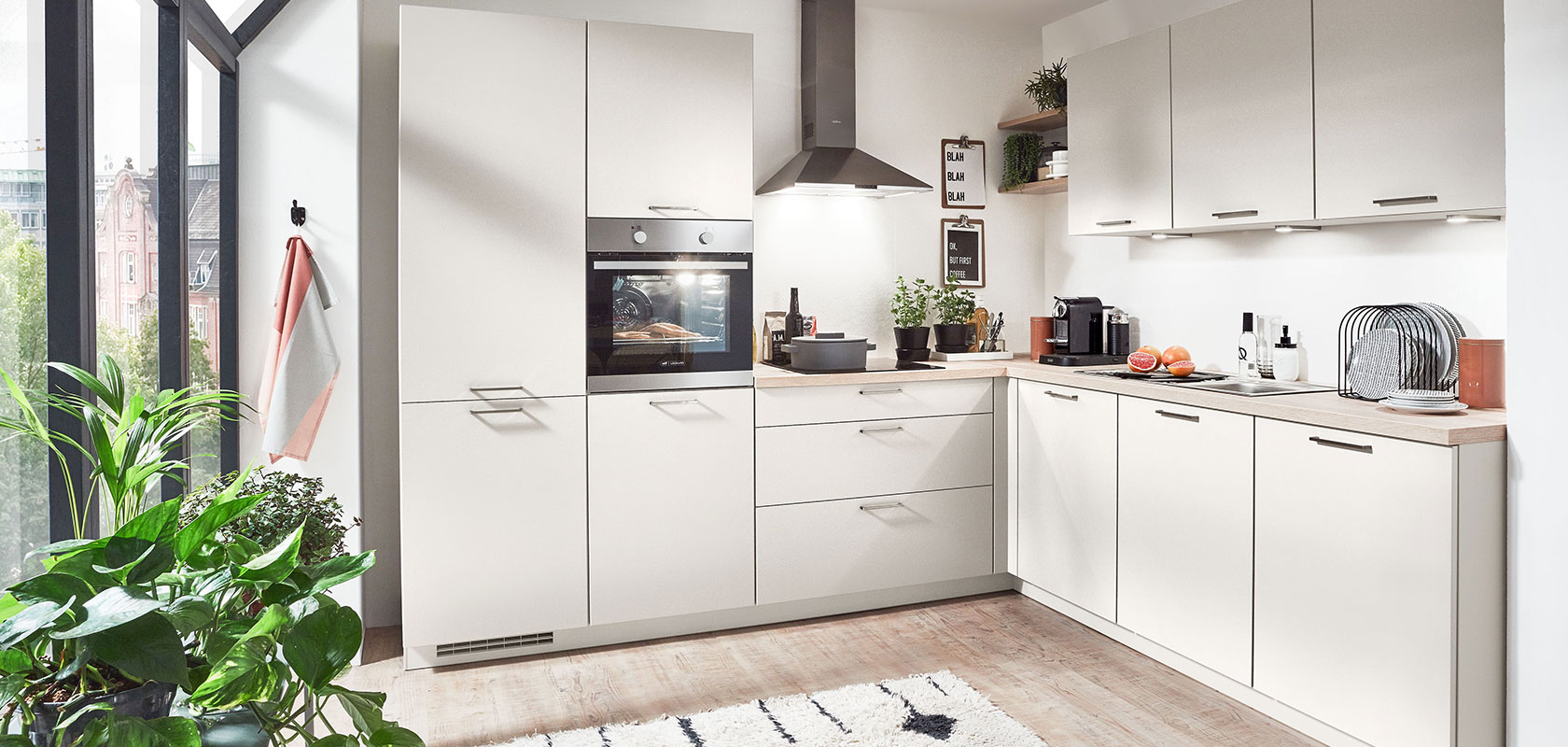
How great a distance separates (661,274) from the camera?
3.28 m

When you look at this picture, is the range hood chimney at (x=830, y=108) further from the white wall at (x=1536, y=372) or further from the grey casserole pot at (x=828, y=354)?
the white wall at (x=1536, y=372)

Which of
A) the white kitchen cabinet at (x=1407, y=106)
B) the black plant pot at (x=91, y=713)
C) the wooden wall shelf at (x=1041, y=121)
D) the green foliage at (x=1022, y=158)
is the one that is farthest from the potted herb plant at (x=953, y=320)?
the black plant pot at (x=91, y=713)

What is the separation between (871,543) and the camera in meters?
3.56

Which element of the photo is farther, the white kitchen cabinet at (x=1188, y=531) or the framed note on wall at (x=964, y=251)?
the framed note on wall at (x=964, y=251)

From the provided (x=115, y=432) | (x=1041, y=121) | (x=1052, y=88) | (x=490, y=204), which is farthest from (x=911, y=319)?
(x=115, y=432)

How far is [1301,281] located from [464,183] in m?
2.70

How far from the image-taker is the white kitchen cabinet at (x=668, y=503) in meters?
3.23

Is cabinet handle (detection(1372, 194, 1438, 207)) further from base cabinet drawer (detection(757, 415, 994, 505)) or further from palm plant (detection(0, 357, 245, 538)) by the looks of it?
palm plant (detection(0, 357, 245, 538))

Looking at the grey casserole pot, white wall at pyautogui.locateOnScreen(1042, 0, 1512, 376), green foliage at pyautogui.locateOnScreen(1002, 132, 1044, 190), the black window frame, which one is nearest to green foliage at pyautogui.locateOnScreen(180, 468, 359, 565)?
the black window frame

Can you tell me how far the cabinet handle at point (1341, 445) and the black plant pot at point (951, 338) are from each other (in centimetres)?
167

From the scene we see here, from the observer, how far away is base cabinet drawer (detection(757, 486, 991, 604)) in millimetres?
3451

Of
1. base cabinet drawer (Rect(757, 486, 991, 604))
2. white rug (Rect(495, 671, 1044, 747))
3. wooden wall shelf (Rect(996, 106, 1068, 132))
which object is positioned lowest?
white rug (Rect(495, 671, 1044, 747))

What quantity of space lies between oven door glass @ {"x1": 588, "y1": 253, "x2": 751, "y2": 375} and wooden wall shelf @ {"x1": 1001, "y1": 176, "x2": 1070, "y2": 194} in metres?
1.44

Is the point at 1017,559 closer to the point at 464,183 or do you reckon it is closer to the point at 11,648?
the point at 464,183
